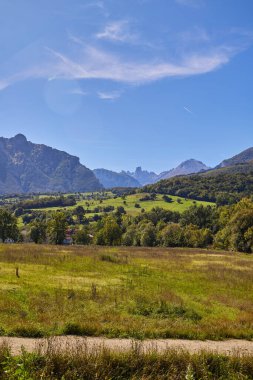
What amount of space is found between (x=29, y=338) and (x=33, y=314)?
4.50 m

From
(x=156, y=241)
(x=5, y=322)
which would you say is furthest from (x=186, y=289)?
(x=156, y=241)

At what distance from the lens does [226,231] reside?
9844 centimetres

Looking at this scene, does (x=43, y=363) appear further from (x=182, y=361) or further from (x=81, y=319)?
(x=81, y=319)

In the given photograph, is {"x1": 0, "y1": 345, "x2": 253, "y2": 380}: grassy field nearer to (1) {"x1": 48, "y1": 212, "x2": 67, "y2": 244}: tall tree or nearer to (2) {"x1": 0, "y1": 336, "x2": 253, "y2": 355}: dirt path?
(2) {"x1": 0, "y1": 336, "x2": 253, "y2": 355}: dirt path

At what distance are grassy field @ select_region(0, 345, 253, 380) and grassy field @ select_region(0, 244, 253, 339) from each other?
4.45 meters

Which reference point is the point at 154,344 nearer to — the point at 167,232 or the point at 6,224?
the point at 6,224

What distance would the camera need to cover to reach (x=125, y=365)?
10.9 m

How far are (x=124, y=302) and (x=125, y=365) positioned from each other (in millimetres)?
12616

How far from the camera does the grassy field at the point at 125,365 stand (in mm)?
9938

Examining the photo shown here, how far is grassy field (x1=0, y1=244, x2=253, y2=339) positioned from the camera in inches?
643

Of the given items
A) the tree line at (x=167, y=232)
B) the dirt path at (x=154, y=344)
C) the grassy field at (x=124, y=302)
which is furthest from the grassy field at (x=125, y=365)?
the tree line at (x=167, y=232)

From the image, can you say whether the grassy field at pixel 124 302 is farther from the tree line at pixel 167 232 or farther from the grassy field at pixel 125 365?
the tree line at pixel 167 232

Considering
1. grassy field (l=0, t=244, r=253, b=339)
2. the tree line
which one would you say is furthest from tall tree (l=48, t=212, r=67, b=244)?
grassy field (l=0, t=244, r=253, b=339)

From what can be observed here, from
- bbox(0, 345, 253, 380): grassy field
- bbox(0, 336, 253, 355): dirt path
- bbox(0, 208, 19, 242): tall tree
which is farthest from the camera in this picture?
bbox(0, 208, 19, 242): tall tree
